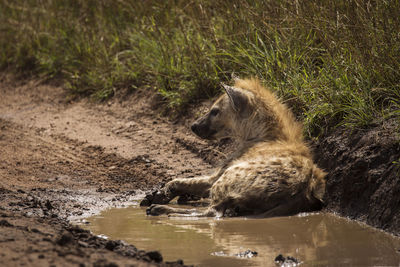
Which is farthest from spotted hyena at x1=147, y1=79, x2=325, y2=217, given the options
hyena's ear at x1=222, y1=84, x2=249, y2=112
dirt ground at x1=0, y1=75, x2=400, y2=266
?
dirt ground at x1=0, y1=75, x2=400, y2=266

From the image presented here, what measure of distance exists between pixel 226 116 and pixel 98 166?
1.46 m

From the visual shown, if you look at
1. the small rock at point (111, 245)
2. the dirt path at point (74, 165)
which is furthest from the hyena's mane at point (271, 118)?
the small rock at point (111, 245)

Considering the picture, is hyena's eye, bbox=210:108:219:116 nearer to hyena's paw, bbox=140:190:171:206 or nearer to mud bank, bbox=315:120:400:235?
hyena's paw, bbox=140:190:171:206

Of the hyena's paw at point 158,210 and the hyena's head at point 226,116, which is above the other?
the hyena's head at point 226,116

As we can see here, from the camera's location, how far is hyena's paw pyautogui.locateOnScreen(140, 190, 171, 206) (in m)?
5.52

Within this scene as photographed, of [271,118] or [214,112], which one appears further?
[214,112]

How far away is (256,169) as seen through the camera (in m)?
4.99

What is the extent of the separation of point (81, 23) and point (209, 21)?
3.05 metres

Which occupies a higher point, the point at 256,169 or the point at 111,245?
the point at 256,169

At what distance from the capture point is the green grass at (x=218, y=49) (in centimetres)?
552

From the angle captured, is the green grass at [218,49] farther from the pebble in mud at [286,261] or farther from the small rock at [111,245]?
the small rock at [111,245]

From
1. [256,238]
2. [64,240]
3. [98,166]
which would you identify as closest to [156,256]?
[64,240]

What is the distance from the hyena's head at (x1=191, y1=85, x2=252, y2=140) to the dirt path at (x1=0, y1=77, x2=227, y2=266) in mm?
422

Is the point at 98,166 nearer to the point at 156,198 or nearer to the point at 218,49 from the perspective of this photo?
the point at 156,198
